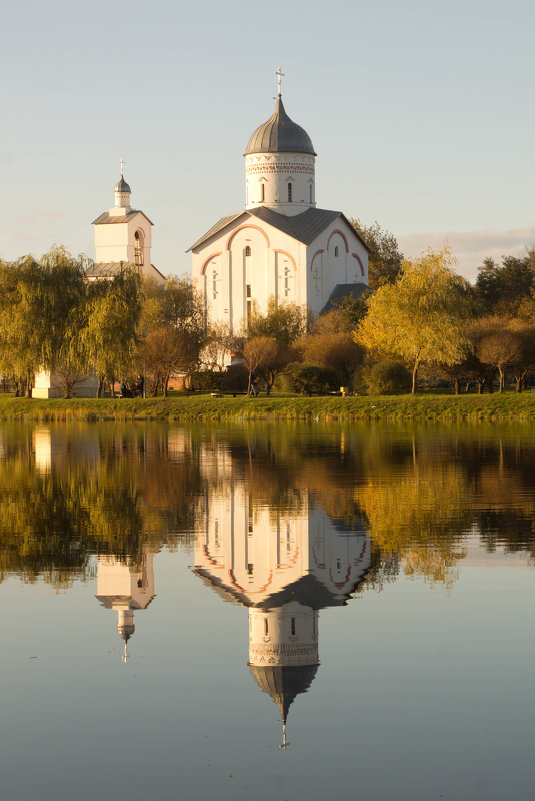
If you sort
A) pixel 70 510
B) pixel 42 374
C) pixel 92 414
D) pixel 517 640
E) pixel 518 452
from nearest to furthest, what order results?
pixel 517 640
pixel 70 510
pixel 518 452
pixel 92 414
pixel 42 374

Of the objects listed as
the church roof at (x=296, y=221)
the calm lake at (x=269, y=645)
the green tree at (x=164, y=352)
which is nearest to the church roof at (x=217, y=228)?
the church roof at (x=296, y=221)

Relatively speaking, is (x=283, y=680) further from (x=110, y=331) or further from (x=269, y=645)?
(x=110, y=331)

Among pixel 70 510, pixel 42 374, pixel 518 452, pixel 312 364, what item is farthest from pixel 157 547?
pixel 42 374

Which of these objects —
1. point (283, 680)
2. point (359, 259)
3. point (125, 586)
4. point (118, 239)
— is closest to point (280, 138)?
point (359, 259)

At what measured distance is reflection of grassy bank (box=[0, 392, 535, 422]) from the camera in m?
44.6

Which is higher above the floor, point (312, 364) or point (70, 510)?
point (312, 364)

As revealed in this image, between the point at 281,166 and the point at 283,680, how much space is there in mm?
71755

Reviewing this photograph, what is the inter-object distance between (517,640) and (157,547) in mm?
5394

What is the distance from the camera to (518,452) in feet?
87.1

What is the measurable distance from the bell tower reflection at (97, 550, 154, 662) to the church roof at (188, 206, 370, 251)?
206ft

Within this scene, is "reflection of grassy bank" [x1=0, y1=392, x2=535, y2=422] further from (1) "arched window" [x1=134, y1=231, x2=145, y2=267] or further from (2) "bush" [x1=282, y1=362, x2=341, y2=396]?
(1) "arched window" [x1=134, y1=231, x2=145, y2=267]

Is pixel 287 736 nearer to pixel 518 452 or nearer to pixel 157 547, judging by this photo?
pixel 157 547

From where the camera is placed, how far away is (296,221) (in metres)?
76.3

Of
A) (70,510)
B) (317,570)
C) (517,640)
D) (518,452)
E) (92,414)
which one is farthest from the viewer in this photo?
(92,414)
